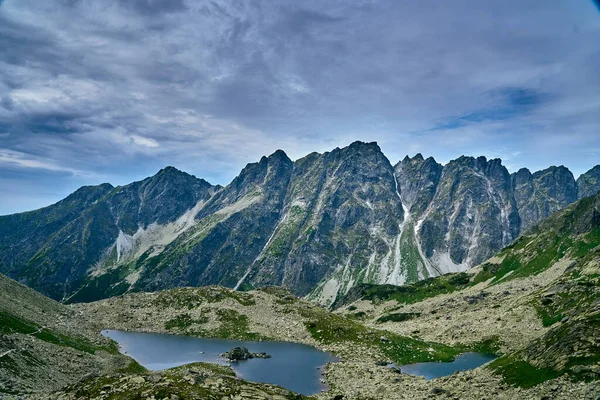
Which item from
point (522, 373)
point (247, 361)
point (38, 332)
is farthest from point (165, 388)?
point (247, 361)

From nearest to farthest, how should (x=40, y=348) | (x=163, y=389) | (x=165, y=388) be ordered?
(x=163, y=389) → (x=165, y=388) → (x=40, y=348)

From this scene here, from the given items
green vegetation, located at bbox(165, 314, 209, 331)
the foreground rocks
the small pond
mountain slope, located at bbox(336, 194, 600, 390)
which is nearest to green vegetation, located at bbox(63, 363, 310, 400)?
the foreground rocks

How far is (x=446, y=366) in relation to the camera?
8344 centimetres

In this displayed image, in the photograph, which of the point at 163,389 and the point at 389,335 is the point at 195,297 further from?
the point at 163,389

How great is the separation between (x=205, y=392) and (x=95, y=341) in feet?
202

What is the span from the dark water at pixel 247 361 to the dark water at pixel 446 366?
18.1 meters

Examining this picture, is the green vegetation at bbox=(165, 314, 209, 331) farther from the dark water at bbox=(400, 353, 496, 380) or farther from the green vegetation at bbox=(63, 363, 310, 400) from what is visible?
the green vegetation at bbox=(63, 363, 310, 400)

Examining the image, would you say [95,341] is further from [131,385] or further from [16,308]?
[131,385]

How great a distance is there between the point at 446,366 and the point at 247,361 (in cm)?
4448

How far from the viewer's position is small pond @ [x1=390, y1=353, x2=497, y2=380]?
78.3 metres

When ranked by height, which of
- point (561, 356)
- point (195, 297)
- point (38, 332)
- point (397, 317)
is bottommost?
point (397, 317)

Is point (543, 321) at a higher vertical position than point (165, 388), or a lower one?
lower

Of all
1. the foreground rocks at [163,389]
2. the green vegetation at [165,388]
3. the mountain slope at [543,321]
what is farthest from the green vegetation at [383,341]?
the foreground rocks at [163,389]

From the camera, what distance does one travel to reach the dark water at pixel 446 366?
257 feet
